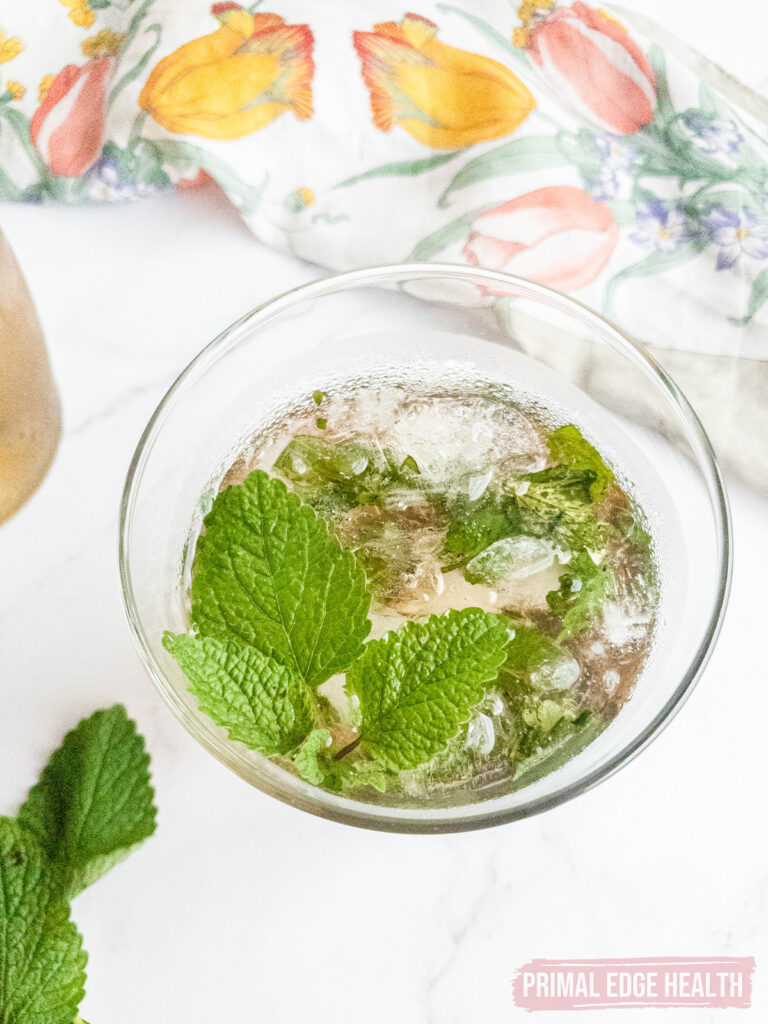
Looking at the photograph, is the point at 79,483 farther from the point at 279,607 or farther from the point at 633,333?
the point at 633,333

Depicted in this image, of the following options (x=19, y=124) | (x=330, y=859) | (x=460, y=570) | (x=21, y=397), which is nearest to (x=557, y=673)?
(x=460, y=570)

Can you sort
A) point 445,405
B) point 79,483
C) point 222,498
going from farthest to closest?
point 79,483, point 445,405, point 222,498

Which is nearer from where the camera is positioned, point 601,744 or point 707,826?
point 601,744

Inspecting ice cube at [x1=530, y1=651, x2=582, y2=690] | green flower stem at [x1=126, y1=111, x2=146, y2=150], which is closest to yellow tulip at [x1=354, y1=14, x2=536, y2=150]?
green flower stem at [x1=126, y1=111, x2=146, y2=150]

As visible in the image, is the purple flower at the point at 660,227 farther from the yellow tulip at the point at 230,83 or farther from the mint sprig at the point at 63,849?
the mint sprig at the point at 63,849

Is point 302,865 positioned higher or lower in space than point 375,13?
lower

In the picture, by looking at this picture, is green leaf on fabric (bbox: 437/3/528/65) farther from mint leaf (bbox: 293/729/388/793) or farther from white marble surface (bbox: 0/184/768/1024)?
mint leaf (bbox: 293/729/388/793)

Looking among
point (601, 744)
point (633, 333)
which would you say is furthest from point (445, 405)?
point (601, 744)

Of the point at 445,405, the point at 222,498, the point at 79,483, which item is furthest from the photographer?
the point at 79,483
